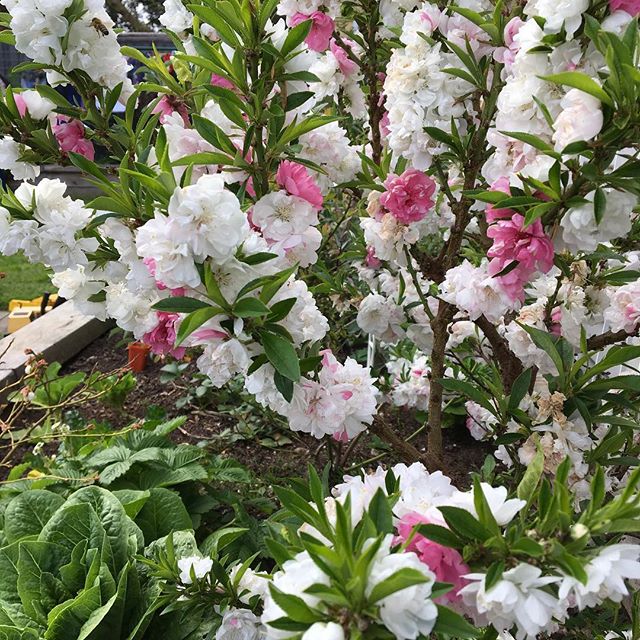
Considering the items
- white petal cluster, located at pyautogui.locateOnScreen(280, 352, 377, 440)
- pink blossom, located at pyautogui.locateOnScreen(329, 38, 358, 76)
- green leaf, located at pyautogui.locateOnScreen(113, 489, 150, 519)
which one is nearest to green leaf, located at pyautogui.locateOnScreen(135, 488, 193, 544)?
green leaf, located at pyautogui.locateOnScreen(113, 489, 150, 519)

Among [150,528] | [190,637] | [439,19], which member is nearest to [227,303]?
[439,19]

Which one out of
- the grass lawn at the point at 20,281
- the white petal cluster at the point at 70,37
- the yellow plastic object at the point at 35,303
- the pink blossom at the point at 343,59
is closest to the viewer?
the white petal cluster at the point at 70,37

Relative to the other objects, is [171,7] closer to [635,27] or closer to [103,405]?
[635,27]

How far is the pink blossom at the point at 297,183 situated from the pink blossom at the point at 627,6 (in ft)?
1.88

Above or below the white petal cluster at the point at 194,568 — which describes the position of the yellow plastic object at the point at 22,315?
below

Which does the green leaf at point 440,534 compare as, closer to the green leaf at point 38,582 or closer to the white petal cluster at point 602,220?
the white petal cluster at point 602,220

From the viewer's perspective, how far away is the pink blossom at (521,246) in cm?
111

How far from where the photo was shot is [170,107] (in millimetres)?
1634

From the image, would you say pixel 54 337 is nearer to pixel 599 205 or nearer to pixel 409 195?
pixel 409 195

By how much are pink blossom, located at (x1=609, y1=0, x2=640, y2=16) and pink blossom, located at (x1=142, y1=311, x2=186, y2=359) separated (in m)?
0.97

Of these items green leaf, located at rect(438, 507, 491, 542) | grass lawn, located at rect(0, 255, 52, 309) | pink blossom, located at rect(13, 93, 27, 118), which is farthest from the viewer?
grass lawn, located at rect(0, 255, 52, 309)

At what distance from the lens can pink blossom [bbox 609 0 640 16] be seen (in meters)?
0.99

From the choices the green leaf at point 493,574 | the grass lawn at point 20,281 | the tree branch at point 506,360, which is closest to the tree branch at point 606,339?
the tree branch at point 506,360

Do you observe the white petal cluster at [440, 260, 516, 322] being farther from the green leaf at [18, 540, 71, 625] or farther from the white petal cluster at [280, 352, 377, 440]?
the green leaf at [18, 540, 71, 625]
